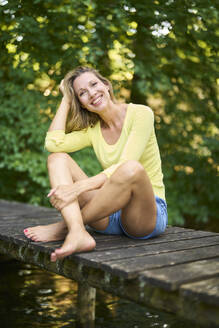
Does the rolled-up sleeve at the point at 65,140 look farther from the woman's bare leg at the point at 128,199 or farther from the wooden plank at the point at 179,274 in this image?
the wooden plank at the point at 179,274

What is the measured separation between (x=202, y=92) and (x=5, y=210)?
302cm

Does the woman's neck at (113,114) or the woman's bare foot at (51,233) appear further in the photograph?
the woman's neck at (113,114)

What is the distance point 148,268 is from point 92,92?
4.30 ft

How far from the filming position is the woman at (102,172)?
2242 millimetres

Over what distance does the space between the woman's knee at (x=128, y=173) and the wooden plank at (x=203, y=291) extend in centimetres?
73

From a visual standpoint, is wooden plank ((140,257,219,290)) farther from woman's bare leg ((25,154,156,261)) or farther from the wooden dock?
woman's bare leg ((25,154,156,261))

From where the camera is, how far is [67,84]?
2883 millimetres

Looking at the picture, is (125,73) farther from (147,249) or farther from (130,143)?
(147,249)

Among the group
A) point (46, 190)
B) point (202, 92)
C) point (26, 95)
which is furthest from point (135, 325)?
point (202, 92)

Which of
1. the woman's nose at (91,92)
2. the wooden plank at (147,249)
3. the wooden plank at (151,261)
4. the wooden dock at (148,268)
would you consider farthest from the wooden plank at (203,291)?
the woman's nose at (91,92)

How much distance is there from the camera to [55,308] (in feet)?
10.9

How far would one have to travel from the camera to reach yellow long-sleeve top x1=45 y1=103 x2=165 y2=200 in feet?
8.19

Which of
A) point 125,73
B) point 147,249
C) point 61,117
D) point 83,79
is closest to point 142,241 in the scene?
point 147,249

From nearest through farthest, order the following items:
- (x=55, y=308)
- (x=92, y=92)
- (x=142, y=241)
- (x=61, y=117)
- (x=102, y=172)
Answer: (x=102, y=172) → (x=142, y=241) → (x=92, y=92) → (x=61, y=117) → (x=55, y=308)
